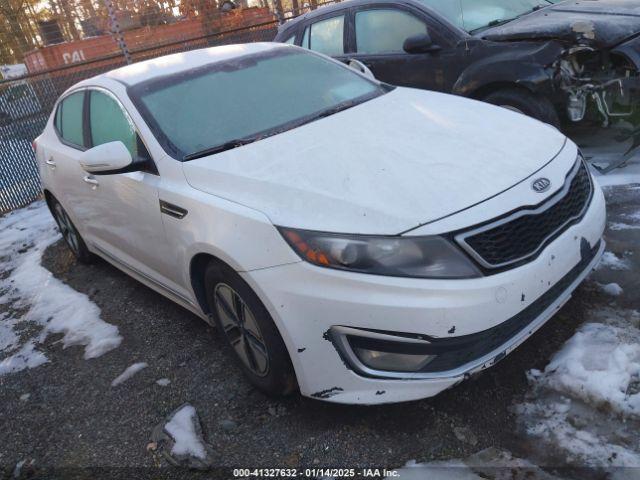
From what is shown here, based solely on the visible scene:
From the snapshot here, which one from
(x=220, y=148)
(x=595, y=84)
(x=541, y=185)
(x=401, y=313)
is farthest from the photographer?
(x=595, y=84)

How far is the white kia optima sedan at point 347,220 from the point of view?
2.15 meters

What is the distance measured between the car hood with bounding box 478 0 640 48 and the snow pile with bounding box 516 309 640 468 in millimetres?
2598

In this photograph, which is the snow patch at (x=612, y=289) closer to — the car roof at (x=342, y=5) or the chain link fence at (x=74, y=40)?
the car roof at (x=342, y=5)

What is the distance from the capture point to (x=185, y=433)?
2.72 metres

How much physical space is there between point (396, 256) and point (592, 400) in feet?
3.37

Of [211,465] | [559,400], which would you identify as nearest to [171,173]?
[211,465]

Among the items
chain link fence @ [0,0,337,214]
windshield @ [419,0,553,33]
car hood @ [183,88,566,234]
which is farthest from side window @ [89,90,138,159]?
chain link fence @ [0,0,337,214]

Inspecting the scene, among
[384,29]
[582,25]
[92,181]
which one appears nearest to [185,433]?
[92,181]

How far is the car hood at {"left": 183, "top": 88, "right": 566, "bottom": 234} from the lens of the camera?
2250 millimetres

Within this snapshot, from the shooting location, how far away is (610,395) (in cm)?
230

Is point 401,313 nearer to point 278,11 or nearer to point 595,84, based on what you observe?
point 595,84

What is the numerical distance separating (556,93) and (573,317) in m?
2.28

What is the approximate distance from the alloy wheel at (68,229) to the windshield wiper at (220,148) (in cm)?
239

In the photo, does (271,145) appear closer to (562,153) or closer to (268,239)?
(268,239)
